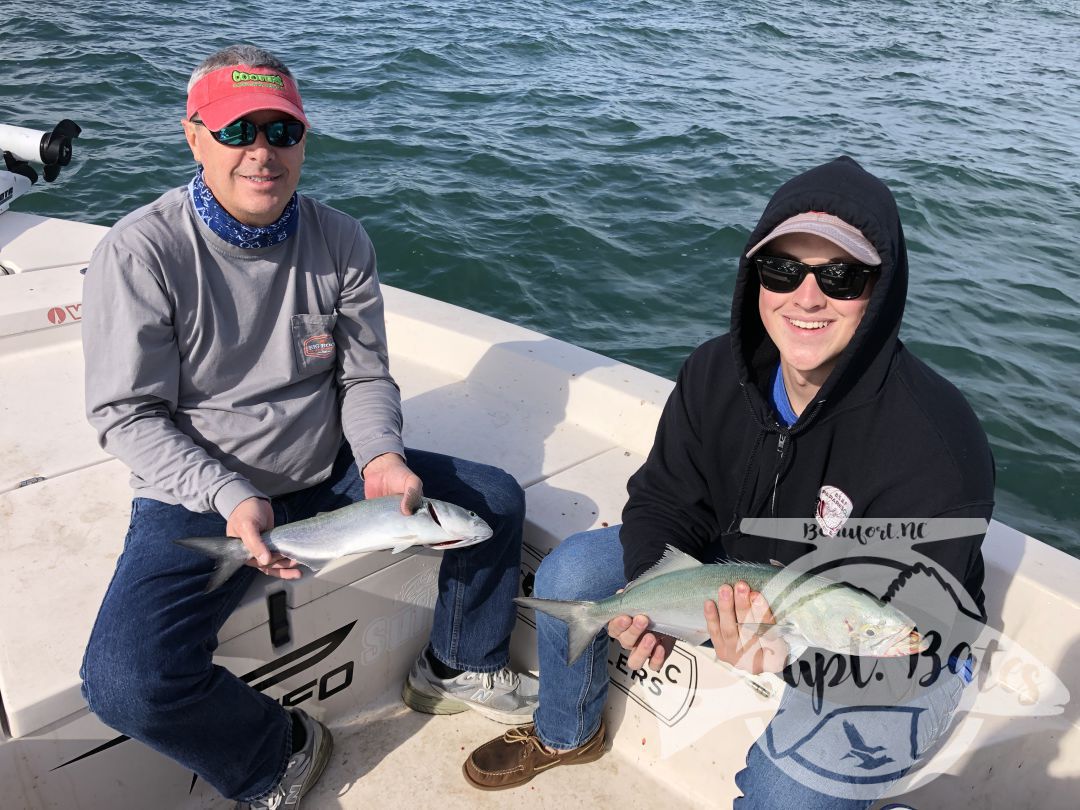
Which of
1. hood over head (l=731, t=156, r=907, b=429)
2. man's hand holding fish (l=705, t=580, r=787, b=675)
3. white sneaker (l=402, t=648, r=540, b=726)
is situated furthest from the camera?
white sneaker (l=402, t=648, r=540, b=726)

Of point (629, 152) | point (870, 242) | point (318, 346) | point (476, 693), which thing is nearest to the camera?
point (870, 242)

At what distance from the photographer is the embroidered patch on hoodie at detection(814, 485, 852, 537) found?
2490 millimetres

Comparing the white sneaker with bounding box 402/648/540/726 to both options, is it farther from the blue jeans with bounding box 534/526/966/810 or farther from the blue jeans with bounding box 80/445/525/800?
the blue jeans with bounding box 534/526/966/810

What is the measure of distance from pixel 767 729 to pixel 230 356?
208 cm

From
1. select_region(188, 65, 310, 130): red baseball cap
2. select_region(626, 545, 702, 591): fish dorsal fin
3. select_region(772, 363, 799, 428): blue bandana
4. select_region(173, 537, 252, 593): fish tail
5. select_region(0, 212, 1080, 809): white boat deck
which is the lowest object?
select_region(0, 212, 1080, 809): white boat deck

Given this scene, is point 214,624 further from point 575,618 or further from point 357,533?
point 575,618

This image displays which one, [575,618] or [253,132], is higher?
[253,132]

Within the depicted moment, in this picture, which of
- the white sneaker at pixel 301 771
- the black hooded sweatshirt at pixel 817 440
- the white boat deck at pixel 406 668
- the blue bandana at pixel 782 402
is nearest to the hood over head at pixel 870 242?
the black hooded sweatshirt at pixel 817 440

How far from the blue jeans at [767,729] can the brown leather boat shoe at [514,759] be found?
0.05 meters

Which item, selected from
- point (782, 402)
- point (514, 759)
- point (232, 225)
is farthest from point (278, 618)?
point (782, 402)

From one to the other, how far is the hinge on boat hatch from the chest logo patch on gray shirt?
32.8 inches

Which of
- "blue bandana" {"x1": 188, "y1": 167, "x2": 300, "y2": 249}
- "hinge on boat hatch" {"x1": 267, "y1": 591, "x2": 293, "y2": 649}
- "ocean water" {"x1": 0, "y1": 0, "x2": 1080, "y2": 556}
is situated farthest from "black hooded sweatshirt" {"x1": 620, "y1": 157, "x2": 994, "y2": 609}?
"ocean water" {"x1": 0, "y1": 0, "x2": 1080, "y2": 556}

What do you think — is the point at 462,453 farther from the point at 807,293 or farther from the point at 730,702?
the point at 807,293

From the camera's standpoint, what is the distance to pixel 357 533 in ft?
8.49
